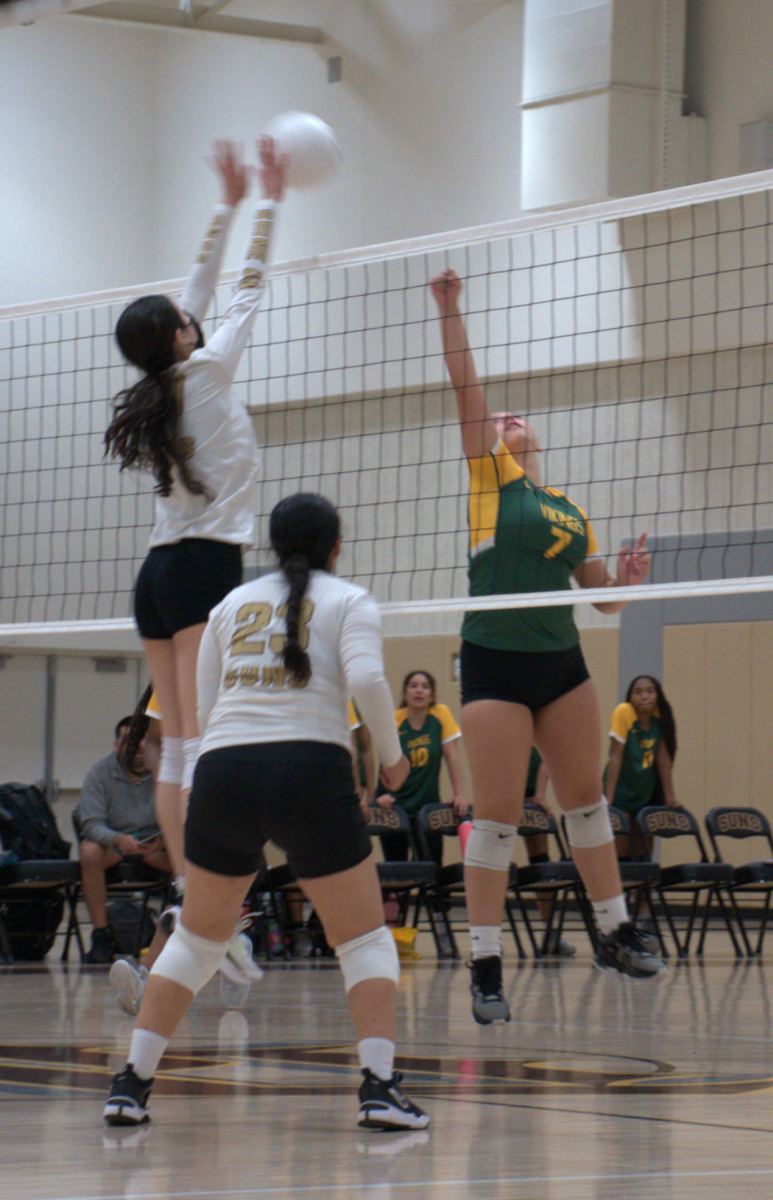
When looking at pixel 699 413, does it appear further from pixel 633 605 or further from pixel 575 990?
pixel 575 990

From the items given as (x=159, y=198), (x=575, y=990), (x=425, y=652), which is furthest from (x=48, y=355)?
(x=575, y=990)

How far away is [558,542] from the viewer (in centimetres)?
490

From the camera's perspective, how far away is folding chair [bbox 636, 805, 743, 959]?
29.4 ft

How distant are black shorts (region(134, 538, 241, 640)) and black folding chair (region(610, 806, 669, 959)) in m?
4.83

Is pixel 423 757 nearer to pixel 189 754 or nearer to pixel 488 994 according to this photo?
pixel 488 994

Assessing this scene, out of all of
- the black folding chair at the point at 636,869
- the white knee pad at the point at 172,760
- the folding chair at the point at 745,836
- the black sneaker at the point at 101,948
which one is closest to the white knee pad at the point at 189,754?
the white knee pad at the point at 172,760

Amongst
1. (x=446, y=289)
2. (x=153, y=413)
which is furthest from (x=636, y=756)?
(x=153, y=413)

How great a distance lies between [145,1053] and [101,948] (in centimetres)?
578

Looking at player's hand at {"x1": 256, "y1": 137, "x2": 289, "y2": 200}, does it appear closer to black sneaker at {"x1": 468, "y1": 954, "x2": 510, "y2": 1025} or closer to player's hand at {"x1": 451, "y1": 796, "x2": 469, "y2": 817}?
black sneaker at {"x1": 468, "y1": 954, "x2": 510, "y2": 1025}

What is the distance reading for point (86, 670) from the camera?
15047mm

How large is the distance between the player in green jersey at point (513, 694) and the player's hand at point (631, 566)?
21mm

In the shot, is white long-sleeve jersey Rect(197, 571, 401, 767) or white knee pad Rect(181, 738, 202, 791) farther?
white knee pad Rect(181, 738, 202, 791)

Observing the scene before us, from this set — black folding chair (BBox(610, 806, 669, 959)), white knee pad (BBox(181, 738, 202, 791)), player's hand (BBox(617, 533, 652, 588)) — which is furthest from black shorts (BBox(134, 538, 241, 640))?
black folding chair (BBox(610, 806, 669, 959))

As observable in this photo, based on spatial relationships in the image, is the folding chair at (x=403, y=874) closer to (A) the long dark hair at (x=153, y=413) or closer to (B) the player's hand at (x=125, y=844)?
(B) the player's hand at (x=125, y=844)
